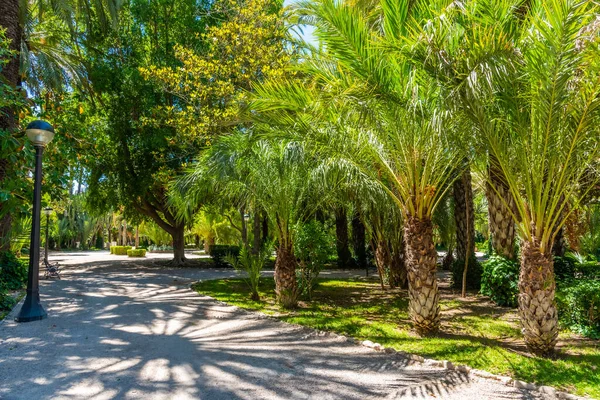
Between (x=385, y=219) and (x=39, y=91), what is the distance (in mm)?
14071

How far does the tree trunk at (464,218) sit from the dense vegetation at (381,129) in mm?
54

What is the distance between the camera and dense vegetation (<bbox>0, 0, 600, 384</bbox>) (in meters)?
4.65

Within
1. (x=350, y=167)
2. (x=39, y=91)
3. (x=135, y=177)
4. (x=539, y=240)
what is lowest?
(x=539, y=240)

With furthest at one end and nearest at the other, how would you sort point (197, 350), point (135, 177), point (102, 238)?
1. point (102, 238)
2. point (135, 177)
3. point (197, 350)

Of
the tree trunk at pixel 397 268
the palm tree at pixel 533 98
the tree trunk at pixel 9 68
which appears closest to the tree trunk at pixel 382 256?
the tree trunk at pixel 397 268

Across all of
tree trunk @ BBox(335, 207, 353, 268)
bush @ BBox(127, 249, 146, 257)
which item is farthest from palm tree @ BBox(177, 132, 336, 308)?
bush @ BBox(127, 249, 146, 257)

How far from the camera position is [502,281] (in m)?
8.42

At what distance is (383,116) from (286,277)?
14.4 ft

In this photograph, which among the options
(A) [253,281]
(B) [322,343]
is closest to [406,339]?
(B) [322,343]

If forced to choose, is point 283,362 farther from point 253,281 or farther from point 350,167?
point 253,281

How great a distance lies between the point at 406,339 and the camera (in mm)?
5891

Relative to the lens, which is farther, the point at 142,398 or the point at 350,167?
the point at 350,167

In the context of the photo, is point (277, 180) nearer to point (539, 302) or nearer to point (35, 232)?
point (35, 232)

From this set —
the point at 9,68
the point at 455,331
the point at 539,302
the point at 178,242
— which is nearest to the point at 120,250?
the point at 178,242
